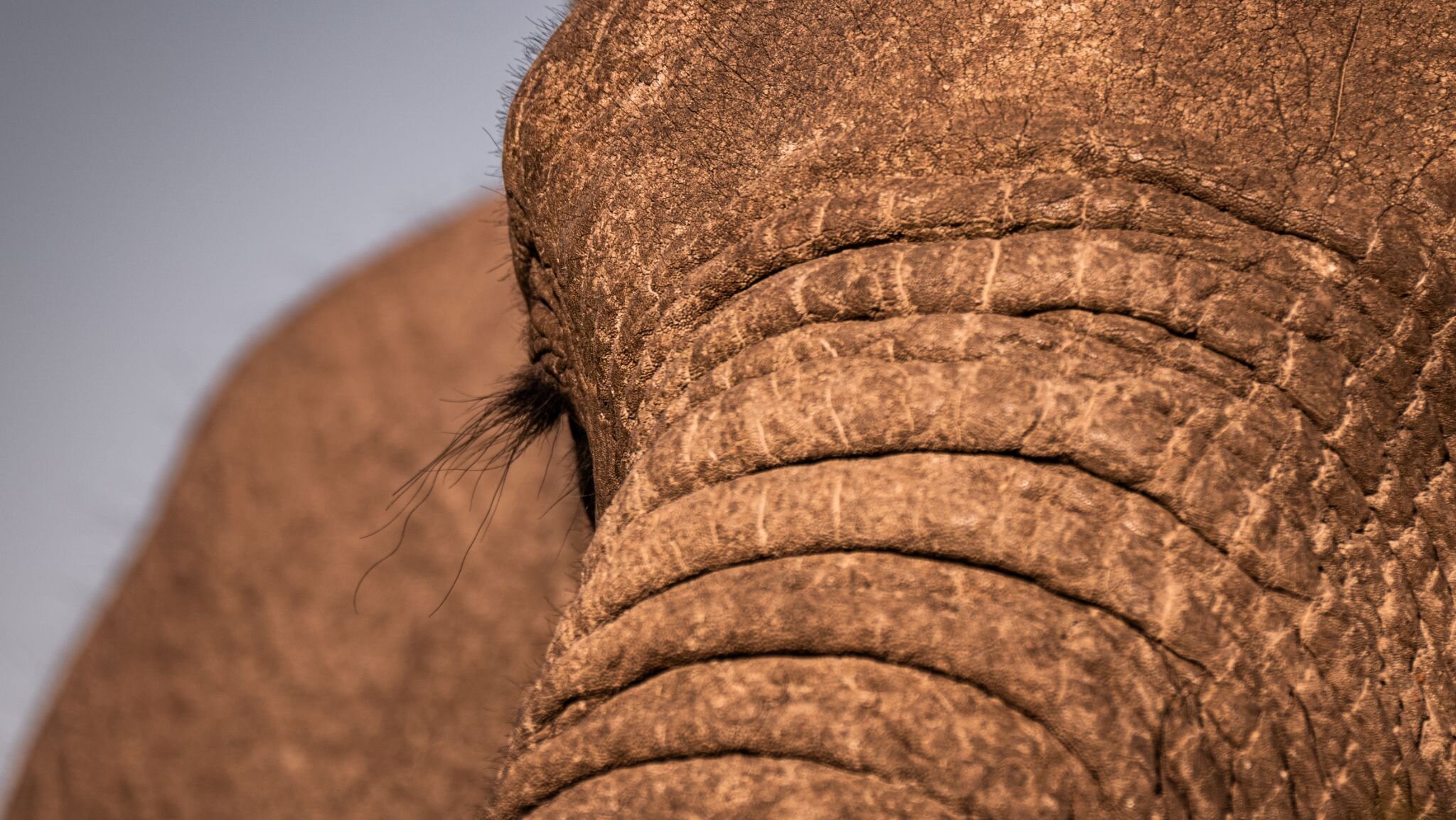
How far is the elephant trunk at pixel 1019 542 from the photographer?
1.57m

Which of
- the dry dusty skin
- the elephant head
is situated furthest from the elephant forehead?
the dry dusty skin

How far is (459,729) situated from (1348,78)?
26.6 ft

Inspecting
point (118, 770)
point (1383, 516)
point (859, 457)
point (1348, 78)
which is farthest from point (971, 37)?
point (118, 770)

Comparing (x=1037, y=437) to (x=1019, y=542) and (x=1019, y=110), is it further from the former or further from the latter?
(x=1019, y=110)

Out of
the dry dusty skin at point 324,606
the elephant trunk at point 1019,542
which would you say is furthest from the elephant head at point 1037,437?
the dry dusty skin at point 324,606

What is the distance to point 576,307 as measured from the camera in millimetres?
2609

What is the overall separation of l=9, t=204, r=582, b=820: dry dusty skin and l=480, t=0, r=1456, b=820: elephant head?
21.4ft

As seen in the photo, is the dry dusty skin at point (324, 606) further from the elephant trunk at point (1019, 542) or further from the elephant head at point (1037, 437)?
the elephant trunk at point (1019, 542)

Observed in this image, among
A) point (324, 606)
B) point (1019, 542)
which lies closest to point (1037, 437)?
point (1019, 542)

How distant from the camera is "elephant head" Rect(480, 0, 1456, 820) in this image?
1592 millimetres

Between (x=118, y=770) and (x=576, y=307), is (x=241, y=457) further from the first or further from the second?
(x=576, y=307)

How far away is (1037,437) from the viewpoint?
5.67ft

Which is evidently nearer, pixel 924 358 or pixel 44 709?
pixel 924 358

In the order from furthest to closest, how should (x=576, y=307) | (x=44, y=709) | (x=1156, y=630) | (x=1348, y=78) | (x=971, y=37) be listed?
(x=44, y=709) < (x=576, y=307) < (x=971, y=37) < (x=1348, y=78) < (x=1156, y=630)
